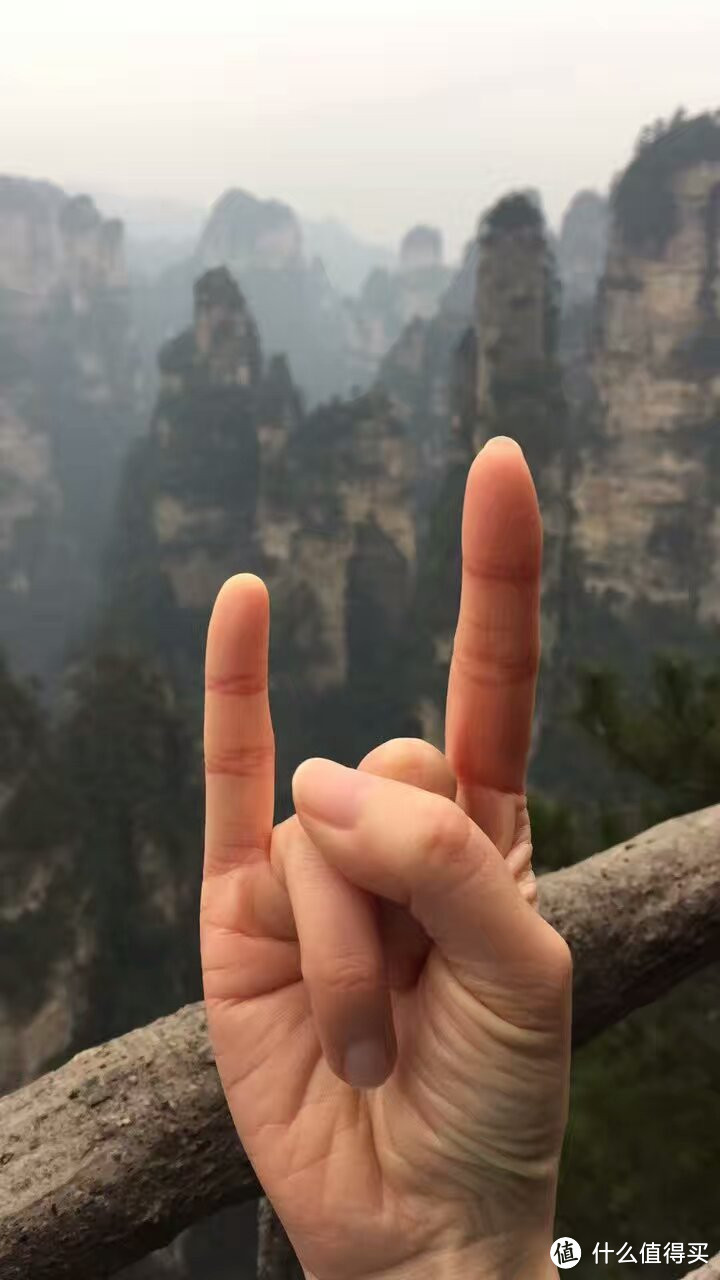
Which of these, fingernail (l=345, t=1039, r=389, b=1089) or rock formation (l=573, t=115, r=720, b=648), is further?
rock formation (l=573, t=115, r=720, b=648)

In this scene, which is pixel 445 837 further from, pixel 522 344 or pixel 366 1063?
pixel 522 344

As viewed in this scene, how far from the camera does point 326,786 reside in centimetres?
58

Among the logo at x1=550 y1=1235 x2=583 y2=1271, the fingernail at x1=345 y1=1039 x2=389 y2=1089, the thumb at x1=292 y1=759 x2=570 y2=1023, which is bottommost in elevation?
the logo at x1=550 y1=1235 x2=583 y2=1271

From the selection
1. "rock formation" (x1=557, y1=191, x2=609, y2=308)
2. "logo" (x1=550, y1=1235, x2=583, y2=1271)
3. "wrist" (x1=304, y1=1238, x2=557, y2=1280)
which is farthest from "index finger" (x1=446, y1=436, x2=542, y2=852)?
"rock formation" (x1=557, y1=191, x2=609, y2=308)

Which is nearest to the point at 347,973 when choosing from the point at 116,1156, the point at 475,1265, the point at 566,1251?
the point at 475,1265

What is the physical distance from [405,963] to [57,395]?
22714 millimetres

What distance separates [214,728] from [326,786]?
206 mm

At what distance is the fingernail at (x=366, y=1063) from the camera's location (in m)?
0.59

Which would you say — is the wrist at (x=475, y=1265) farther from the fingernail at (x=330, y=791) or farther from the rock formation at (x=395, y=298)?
the rock formation at (x=395, y=298)

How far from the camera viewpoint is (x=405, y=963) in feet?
2.16

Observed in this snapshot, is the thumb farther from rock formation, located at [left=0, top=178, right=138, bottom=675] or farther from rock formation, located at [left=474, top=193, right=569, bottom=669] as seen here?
rock formation, located at [left=0, top=178, right=138, bottom=675]

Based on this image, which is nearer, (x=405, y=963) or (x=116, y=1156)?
(x=405, y=963)

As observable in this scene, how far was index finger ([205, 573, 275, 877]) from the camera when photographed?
729mm

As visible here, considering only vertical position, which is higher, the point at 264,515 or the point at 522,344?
the point at 522,344
